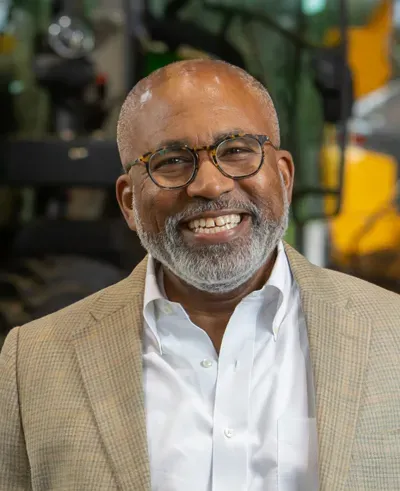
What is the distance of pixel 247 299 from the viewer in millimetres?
1399

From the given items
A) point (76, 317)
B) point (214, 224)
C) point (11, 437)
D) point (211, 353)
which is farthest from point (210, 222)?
point (11, 437)

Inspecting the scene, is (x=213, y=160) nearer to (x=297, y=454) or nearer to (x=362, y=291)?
(x=362, y=291)

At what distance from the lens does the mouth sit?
1333mm

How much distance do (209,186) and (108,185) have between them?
4.34 feet

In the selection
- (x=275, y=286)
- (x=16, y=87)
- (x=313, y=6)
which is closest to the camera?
(x=275, y=286)

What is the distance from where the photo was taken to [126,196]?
4.98 ft

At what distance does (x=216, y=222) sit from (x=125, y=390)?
33 centimetres

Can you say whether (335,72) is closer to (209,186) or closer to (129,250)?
(129,250)

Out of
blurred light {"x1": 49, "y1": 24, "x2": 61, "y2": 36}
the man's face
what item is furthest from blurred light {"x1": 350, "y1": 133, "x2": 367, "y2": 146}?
the man's face

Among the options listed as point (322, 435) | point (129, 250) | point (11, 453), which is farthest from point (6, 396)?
point (129, 250)

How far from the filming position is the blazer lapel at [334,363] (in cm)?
125

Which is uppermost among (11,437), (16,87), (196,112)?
(16,87)

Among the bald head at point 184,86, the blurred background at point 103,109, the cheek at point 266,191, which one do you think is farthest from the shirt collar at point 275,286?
the blurred background at point 103,109

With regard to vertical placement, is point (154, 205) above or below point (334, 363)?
above
